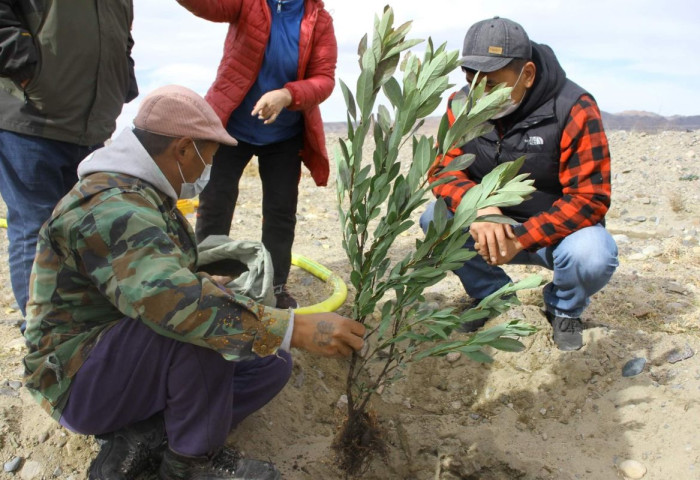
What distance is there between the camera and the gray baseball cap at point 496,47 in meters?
2.62

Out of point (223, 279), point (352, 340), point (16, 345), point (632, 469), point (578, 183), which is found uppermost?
point (578, 183)

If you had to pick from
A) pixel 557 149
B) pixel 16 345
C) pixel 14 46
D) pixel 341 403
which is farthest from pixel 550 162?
pixel 16 345

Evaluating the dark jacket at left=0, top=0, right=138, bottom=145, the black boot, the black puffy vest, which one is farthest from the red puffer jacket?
the black boot

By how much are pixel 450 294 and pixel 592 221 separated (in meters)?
1.11

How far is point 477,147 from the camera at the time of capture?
307cm

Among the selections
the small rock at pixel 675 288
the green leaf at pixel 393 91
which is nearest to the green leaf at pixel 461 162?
the green leaf at pixel 393 91

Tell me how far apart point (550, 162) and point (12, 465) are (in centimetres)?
258

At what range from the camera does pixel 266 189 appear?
3.31m

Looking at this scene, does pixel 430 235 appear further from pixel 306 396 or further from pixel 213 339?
pixel 306 396

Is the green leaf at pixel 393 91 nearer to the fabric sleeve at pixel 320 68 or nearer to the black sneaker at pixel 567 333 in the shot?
the fabric sleeve at pixel 320 68

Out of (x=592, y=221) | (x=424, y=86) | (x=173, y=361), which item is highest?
(x=424, y=86)

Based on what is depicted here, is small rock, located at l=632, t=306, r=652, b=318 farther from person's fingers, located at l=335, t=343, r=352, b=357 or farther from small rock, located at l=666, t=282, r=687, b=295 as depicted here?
Result: person's fingers, located at l=335, t=343, r=352, b=357

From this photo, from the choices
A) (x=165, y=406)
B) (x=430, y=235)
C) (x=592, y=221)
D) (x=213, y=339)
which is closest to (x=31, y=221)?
(x=165, y=406)

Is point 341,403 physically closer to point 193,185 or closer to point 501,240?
point 501,240
